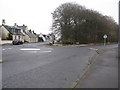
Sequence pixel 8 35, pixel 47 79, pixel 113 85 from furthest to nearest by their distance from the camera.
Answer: pixel 8 35 → pixel 47 79 → pixel 113 85

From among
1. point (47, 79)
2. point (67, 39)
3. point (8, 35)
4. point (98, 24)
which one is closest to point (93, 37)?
point (98, 24)

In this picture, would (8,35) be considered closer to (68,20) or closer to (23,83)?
(68,20)

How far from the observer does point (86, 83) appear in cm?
740

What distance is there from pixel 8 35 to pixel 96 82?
6203 centimetres

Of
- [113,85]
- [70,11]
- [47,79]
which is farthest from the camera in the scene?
[70,11]

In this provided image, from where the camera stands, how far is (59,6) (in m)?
51.2

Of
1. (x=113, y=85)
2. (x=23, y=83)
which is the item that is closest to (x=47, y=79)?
(x=23, y=83)

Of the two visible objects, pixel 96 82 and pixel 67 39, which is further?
pixel 67 39

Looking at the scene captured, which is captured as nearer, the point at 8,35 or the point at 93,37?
the point at 93,37

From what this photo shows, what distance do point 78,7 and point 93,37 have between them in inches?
420

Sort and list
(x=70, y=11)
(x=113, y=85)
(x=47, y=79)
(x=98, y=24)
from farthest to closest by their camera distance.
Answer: (x=98, y=24) → (x=70, y=11) → (x=47, y=79) → (x=113, y=85)

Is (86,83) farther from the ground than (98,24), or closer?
closer

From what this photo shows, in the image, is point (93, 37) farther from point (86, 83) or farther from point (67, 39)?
point (86, 83)

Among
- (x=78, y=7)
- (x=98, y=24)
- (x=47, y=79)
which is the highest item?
(x=78, y=7)
